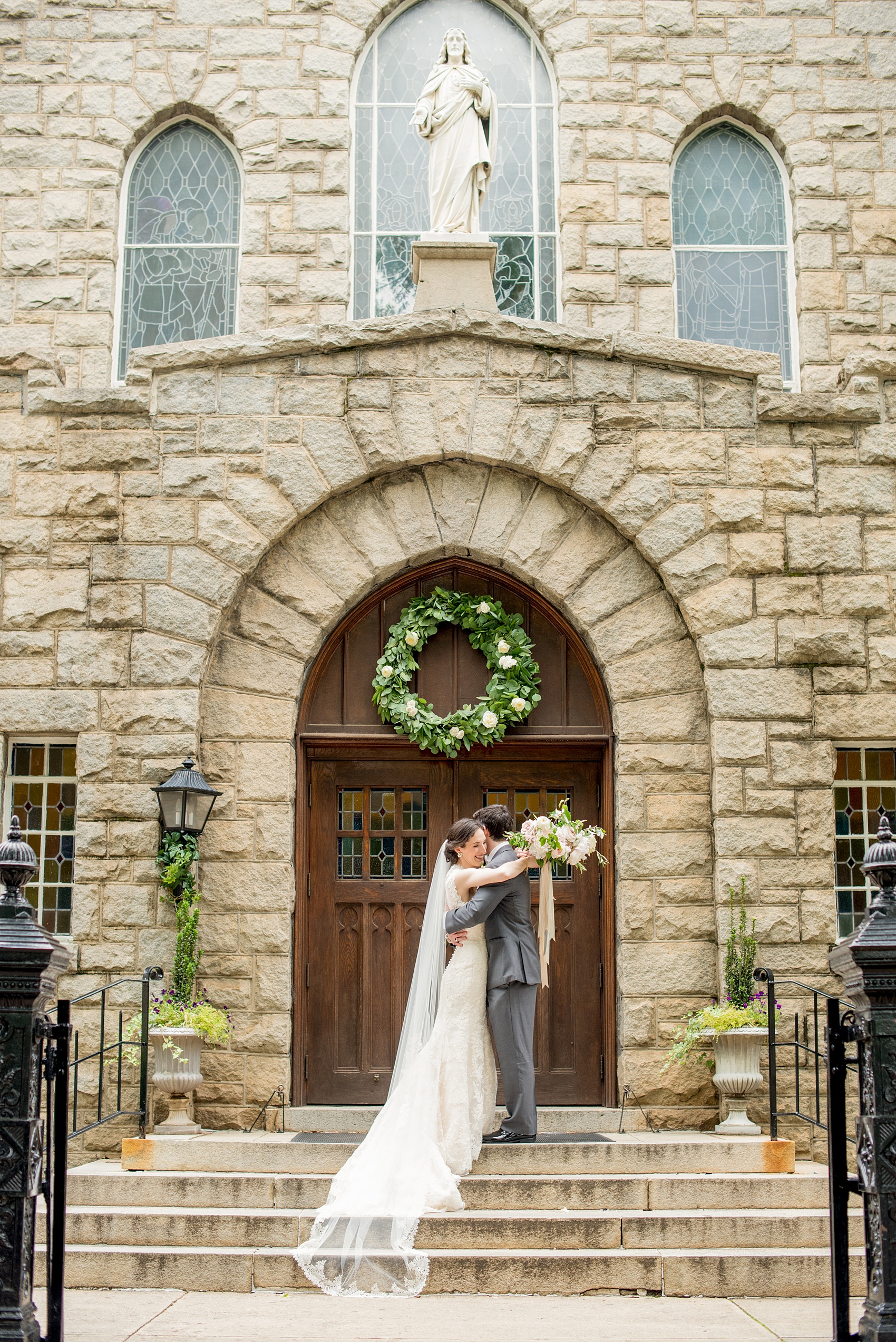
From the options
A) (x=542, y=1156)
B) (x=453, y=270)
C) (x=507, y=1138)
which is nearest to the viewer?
(x=542, y=1156)

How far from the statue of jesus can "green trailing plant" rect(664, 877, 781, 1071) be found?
16.8ft

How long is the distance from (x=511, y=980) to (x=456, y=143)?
6017 mm

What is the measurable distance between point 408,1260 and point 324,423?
5363 mm

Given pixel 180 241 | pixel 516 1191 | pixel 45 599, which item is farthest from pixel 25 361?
pixel 516 1191

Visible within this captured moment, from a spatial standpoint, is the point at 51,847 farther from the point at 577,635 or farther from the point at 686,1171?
the point at 686,1171

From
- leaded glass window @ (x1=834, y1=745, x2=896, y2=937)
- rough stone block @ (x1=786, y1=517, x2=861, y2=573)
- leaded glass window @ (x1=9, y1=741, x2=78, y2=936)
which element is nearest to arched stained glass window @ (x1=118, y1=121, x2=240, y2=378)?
leaded glass window @ (x1=9, y1=741, x2=78, y2=936)

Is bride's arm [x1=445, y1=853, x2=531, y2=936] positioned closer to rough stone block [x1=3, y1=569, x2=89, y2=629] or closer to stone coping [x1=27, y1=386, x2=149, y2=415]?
rough stone block [x1=3, y1=569, x2=89, y2=629]

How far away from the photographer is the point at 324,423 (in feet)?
30.7

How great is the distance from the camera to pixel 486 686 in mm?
9555

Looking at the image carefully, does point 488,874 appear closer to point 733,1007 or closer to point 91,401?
point 733,1007

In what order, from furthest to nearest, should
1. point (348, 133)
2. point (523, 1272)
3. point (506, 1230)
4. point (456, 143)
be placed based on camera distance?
point (348, 133), point (456, 143), point (506, 1230), point (523, 1272)

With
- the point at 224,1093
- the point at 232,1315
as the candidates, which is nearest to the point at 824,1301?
the point at 232,1315

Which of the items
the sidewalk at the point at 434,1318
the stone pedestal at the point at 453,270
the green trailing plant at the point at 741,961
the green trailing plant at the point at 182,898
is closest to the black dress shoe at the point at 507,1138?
the sidewalk at the point at 434,1318

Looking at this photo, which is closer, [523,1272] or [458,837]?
[523,1272]
